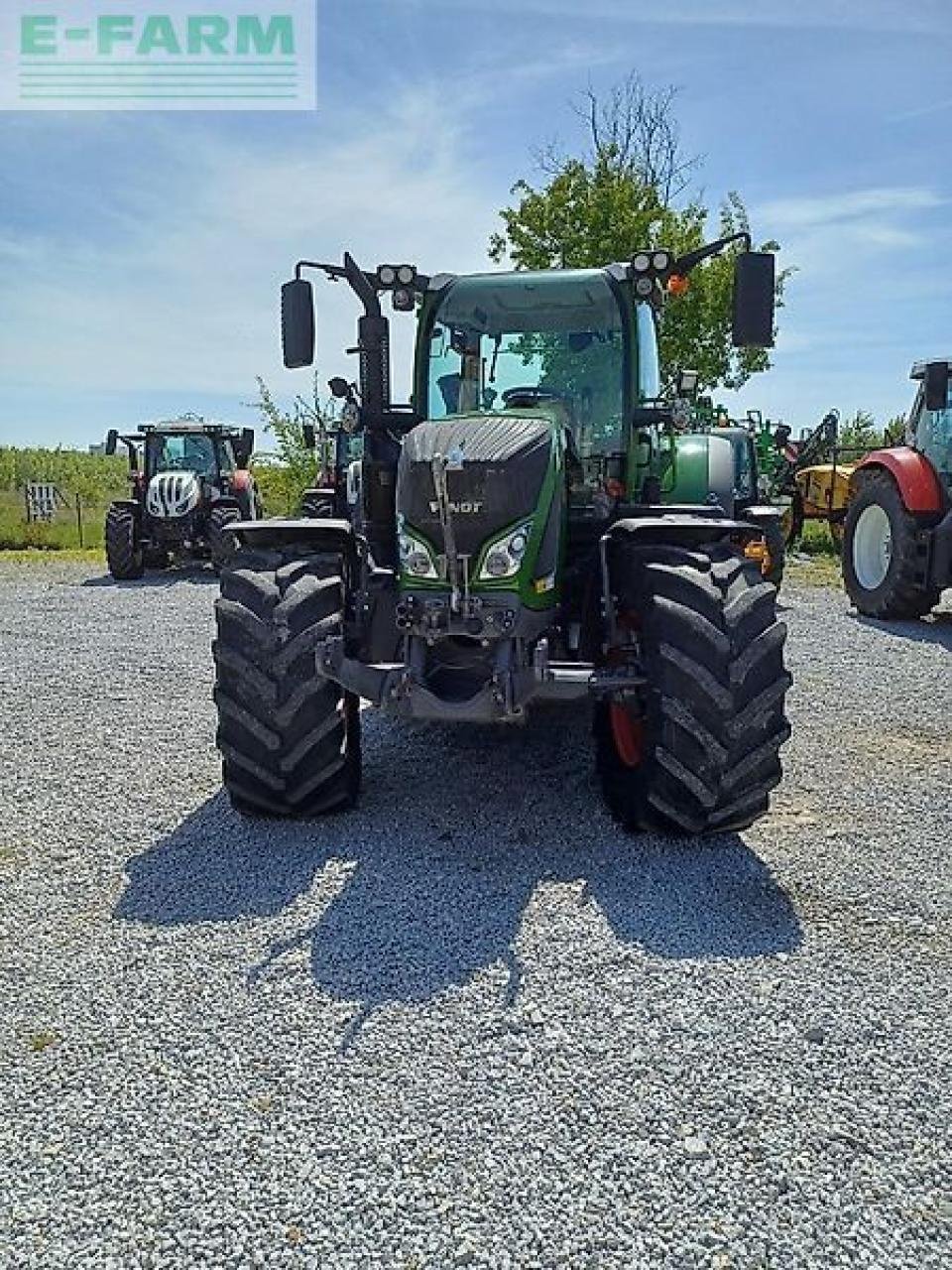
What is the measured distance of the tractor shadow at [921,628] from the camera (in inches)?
352

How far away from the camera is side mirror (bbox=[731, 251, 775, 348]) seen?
472 cm

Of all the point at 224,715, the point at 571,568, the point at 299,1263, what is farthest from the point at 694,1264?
the point at 571,568

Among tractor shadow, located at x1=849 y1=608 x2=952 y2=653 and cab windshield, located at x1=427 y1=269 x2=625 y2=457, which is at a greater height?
cab windshield, located at x1=427 y1=269 x2=625 y2=457

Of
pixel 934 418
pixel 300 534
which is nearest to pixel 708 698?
pixel 300 534

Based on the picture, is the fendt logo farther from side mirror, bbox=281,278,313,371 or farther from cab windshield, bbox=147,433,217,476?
cab windshield, bbox=147,433,217,476

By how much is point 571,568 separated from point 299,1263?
10.4 ft

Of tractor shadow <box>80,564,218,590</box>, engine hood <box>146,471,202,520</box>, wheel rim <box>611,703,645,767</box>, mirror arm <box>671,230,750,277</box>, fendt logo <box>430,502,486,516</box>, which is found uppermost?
mirror arm <box>671,230,750,277</box>

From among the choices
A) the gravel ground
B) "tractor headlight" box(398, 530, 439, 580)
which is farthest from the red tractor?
"tractor headlight" box(398, 530, 439, 580)

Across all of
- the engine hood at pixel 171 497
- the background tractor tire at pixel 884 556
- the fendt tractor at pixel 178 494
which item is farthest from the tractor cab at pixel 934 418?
the engine hood at pixel 171 497

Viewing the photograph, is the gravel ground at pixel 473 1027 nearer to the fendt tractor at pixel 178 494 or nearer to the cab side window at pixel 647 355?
the cab side window at pixel 647 355

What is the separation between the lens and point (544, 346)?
523 centimetres

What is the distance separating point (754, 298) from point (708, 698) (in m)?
1.99

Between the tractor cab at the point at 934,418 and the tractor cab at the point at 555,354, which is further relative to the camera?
the tractor cab at the point at 934,418

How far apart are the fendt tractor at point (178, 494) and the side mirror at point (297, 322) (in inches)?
360
